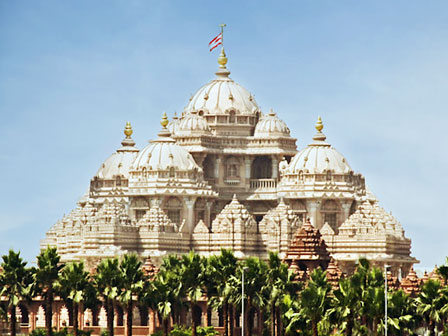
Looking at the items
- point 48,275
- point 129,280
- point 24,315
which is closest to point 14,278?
point 48,275

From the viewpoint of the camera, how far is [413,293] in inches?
7116

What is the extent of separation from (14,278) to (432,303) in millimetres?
31598

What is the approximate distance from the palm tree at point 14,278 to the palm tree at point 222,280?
13.3m

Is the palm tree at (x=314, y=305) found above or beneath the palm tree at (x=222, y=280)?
beneath

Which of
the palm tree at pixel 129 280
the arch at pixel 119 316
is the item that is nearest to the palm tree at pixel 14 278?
the palm tree at pixel 129 280

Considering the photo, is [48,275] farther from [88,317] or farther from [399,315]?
[88,317]

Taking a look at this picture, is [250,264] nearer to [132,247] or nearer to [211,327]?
[211,327]

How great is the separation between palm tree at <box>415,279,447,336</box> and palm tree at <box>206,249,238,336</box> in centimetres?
1510

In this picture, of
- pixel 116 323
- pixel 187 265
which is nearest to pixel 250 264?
pixel 187 265

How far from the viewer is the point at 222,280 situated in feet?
521

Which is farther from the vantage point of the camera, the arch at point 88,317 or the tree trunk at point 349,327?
the arch at point 88,317

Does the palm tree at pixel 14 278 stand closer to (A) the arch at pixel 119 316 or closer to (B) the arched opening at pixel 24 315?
(A) the arch at pixel 119 316

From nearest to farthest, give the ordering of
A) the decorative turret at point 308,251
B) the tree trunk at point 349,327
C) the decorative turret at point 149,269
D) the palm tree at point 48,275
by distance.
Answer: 1. the tree trunk at point 349,327
2. the palm tree at point 48,275
3. the decorative turret at point 149,269
4. the decorative turret at point 308,251

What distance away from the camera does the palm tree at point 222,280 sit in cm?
15825
